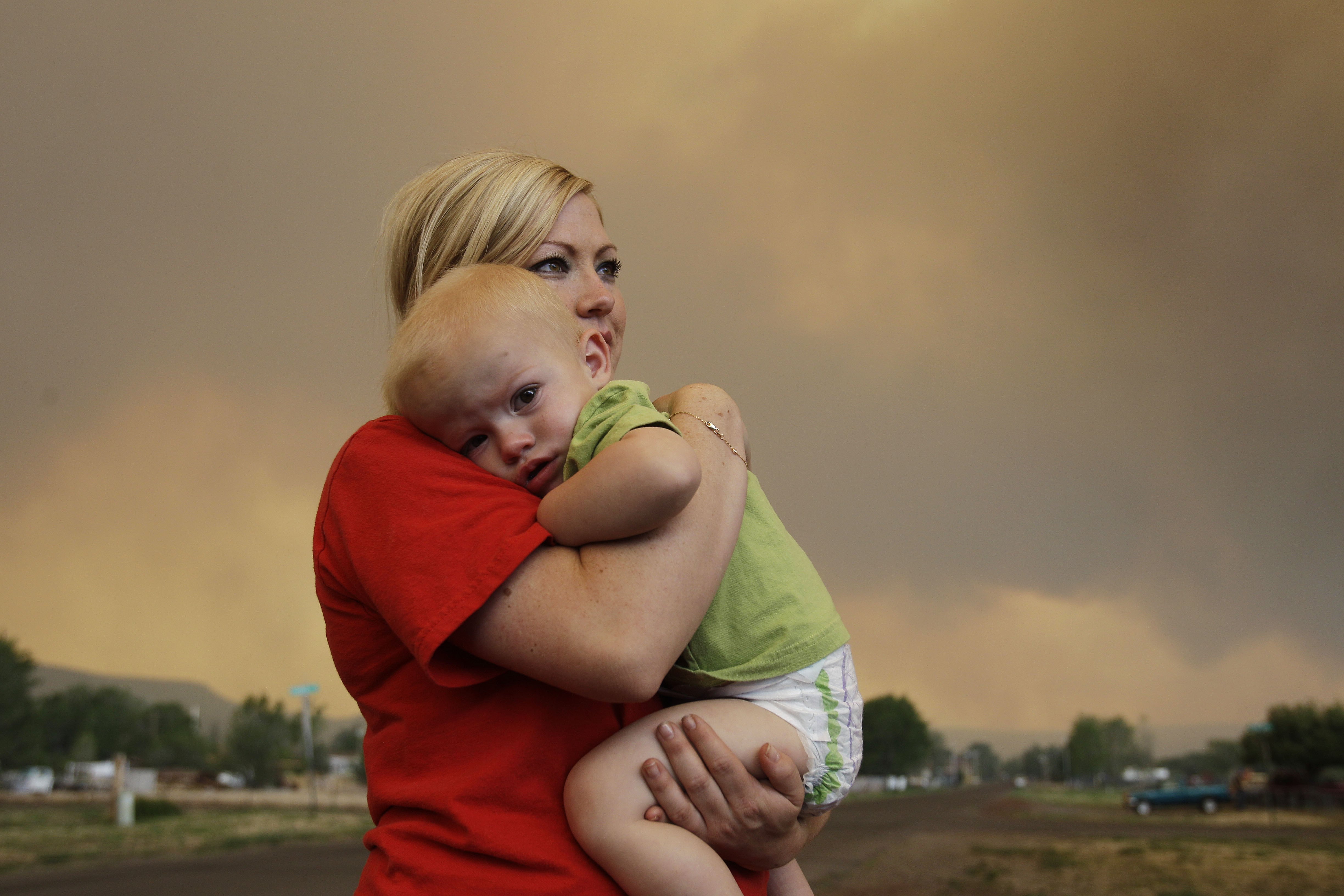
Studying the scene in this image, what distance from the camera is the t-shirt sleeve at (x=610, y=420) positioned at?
934mm

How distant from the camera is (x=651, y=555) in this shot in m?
0.87

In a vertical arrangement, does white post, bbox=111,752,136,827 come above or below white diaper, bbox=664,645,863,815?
below

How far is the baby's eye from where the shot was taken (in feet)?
3.42

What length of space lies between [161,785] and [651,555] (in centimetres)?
3323

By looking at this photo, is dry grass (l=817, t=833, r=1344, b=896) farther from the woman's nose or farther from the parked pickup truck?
the woman's nose

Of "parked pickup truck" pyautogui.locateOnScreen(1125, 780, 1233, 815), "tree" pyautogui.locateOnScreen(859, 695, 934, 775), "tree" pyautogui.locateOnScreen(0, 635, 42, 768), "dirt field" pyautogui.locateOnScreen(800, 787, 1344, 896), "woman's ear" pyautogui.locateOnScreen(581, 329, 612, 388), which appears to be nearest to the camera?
"woman's ear" pyautogui.locateOnScreen(581, 329, 612, 388)

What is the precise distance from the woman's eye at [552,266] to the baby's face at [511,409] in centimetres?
34

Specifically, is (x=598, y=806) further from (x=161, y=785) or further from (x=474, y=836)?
(x=161, y=785)

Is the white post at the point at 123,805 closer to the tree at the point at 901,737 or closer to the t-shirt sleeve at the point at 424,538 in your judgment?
the t-shirt sleeve at the point at 424,538

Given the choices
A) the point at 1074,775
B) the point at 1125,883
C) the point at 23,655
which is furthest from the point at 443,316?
the point at 1074,775

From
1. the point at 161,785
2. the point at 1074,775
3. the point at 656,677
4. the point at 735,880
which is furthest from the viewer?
the point at 1074,775

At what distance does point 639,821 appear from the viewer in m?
0.94

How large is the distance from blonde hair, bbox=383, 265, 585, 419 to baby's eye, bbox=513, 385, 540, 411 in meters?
0.06

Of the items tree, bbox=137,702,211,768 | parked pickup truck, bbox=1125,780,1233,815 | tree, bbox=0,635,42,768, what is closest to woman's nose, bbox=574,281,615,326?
tree, bbox=0,635,42,768
